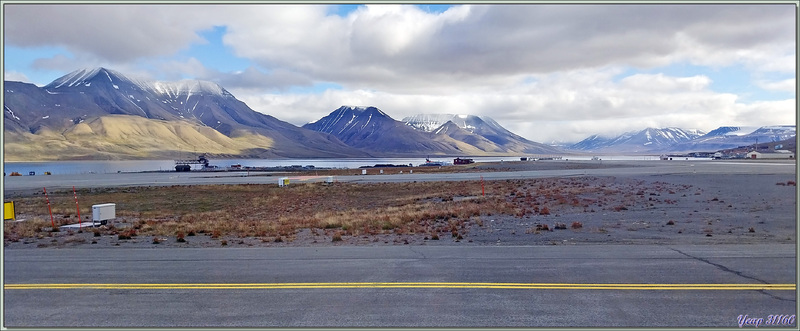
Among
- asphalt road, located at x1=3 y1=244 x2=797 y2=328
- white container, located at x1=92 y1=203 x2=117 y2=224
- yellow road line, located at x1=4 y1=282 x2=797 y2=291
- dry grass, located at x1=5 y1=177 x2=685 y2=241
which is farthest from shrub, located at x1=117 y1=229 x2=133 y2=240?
yellow road line, located at x1=4 y1=282 x2=797 y2=291

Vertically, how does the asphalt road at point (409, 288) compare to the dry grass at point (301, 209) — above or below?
above

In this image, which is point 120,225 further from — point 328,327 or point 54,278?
point 328,327

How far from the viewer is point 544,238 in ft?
50.0

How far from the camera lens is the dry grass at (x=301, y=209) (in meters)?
18.7

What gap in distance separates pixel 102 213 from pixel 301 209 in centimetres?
1204

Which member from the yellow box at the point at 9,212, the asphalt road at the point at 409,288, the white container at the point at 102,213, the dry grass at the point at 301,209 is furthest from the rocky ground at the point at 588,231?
the yellow box at the point at 9,212

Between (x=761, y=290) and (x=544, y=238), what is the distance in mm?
7180

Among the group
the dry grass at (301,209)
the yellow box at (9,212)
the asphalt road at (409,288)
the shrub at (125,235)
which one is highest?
the yellow box at (9,212)

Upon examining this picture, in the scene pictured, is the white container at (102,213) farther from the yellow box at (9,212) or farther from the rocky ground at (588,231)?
the yellow box at (9,212)

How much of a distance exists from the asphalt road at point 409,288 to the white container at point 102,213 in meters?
9.32

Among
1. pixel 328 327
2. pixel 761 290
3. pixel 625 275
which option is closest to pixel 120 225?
pixel 328 327

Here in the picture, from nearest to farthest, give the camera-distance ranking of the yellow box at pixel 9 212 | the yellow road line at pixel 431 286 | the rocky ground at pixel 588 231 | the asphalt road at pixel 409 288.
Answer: the asphalt road at pixel 409 288
the yellow road line at pixel 431 286
the rocky ground at pixel 588 231
the yellow box at pixel 9 212

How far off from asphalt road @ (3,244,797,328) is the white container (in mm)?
9321

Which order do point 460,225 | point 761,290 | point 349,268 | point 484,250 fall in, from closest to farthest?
point 761,290
point 349,268
point 484,250
point 460,225
